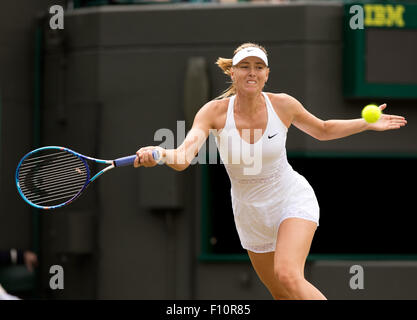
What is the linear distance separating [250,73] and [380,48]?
5.54 m

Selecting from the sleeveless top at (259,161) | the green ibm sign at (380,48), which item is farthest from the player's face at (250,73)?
the green ibm sign at (380,48)

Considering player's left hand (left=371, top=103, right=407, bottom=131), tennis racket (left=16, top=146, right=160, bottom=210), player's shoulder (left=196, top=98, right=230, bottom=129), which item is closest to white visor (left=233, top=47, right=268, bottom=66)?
player's shoulder (left=196, top=98, right=230, bottom=129)

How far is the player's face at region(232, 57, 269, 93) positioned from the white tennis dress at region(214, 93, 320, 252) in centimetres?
18

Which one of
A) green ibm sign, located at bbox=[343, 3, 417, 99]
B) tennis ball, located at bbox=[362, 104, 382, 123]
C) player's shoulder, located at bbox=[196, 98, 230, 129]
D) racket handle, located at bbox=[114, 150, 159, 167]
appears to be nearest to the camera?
racket handle, located at bbox=[114, 150, 159, 167]

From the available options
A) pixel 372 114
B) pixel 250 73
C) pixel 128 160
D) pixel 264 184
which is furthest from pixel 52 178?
pixel 372 114

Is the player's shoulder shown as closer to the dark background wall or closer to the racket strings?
the racket strings

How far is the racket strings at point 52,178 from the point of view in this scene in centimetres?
511

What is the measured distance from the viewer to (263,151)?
15.7 feet

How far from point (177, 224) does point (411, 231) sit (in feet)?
13.6

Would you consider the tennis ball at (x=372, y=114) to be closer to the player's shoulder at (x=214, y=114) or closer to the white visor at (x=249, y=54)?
the white visor at (x=249, y=54)

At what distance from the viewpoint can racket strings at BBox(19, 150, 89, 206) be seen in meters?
5.11

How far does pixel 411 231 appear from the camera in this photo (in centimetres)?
1282

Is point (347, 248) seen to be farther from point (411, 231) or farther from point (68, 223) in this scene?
point (68, 223)

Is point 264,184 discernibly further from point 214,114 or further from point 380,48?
point 380,48
